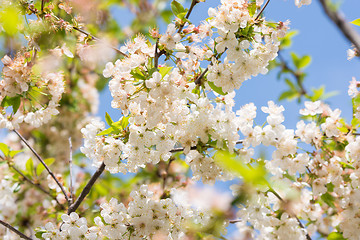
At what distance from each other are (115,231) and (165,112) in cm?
79

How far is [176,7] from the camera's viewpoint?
2018mm

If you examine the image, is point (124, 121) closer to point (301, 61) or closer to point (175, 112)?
point (175, 112)

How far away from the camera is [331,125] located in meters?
2.36

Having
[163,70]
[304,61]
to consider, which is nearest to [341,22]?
[163,70]

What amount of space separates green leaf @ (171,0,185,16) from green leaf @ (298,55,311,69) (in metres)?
2.41

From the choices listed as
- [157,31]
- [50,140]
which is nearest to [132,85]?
[157,31]

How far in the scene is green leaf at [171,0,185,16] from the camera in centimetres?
201

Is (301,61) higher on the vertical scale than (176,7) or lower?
higher

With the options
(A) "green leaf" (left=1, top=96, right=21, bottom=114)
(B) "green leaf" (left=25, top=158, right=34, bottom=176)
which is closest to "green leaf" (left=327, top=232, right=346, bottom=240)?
(A) "green leaf" (left=1, top=96, right=21, bottom=114)

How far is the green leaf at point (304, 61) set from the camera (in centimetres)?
399

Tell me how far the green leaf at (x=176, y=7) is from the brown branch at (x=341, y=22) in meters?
1.69

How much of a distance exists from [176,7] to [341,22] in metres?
1.72

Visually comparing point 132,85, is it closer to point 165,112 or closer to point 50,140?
point 165,112

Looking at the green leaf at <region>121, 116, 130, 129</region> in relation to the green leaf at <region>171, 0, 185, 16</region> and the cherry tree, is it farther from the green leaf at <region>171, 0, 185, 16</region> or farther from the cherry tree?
the green leaf at <region>171, 0, 185, 16</region>
